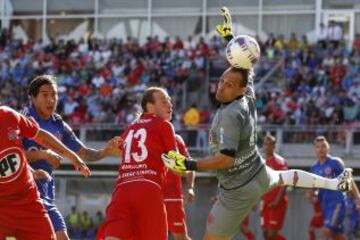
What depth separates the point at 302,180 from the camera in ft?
33.3

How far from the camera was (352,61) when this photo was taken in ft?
85.4

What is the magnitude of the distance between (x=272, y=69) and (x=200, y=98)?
2.31 meters

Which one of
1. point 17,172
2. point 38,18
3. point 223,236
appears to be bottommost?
point 223,236

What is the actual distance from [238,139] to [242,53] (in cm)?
108

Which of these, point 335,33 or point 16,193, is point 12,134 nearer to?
point 16,193

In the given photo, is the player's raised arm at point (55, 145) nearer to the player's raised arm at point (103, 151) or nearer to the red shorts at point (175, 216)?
the player's raised arm at point (103, 151)

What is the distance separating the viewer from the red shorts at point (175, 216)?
39.9 feet

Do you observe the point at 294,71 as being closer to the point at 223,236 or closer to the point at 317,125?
the point at 317,125

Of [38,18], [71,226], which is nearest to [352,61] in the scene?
[71,226]

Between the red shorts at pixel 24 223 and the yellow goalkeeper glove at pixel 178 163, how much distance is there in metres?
1.30

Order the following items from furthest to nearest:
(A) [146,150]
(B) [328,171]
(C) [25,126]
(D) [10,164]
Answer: (B) [328,171], (A) [146,150], (C) [25,126], (D) [10,164]

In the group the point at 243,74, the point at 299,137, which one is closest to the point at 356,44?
the point at 299,137

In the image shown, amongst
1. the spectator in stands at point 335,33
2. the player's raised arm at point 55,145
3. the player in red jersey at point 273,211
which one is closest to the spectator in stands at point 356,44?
the spectator in stands at point 335,33

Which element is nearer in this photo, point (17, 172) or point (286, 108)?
point (17, 172)
